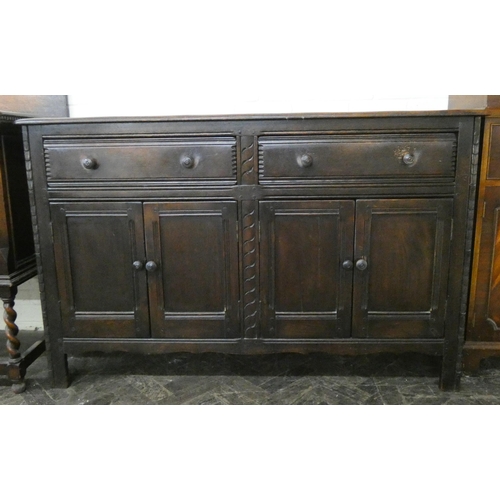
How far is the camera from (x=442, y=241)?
1.65 m

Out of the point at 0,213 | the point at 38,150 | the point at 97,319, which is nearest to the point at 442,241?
the point at 97,319

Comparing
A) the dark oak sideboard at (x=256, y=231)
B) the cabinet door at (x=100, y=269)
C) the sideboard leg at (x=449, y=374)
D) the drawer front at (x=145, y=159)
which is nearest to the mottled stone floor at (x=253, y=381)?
the sideboard leg at (x=449, y=374)

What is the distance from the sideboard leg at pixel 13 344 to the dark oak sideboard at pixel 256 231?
0.15m

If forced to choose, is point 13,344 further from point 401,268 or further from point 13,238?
point 401,268

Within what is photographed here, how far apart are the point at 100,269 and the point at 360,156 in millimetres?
1061

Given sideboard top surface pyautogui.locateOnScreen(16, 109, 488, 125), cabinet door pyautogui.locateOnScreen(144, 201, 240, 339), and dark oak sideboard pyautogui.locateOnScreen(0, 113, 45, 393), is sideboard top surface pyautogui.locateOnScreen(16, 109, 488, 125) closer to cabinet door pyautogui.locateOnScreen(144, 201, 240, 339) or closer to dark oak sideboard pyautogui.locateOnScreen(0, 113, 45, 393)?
dark oak sideboard pyautogui.locateOnScreen(0, 113, 45, 393)

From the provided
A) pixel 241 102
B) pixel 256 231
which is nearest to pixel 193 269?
pixel 256 231

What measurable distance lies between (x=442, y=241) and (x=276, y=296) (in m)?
0.65

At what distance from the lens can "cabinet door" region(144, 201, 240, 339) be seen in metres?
1.66

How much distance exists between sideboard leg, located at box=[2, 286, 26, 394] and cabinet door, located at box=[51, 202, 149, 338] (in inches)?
8.5

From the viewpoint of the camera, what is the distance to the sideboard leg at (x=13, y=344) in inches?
70.0

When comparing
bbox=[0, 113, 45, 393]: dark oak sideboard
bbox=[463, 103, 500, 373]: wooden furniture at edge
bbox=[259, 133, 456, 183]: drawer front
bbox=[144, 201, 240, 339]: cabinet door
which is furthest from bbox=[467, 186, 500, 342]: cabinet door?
bbox=[0, 113, 45, 393]: dark oak sideboard

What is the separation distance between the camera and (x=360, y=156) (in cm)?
159
